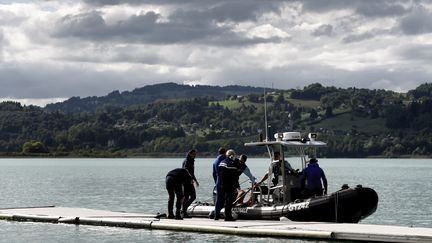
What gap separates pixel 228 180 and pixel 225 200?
0.77 meters

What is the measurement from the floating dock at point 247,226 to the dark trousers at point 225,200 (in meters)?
0.33

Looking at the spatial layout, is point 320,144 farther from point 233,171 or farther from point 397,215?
point 397,215

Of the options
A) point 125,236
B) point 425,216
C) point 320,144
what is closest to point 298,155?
point 320,144

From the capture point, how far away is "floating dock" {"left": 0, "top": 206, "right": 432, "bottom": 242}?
2086cm

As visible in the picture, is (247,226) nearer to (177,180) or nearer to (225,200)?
(225,200)

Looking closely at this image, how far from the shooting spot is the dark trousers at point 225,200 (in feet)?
81.1

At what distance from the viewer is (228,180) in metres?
24.6

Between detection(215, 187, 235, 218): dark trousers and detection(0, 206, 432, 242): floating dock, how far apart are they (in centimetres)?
33

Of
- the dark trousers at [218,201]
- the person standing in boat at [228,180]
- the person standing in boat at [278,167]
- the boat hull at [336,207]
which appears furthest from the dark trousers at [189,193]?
the boat hull at [336,207]

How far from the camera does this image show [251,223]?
24.1 meters

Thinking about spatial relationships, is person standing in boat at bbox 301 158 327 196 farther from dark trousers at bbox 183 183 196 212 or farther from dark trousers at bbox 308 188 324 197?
dark trousers at bbox 183 183 196 212

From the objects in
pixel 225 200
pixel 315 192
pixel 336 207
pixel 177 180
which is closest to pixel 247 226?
pixel 225 200

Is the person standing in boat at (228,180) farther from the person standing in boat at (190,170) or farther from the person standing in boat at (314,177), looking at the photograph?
the person standing in boat at (314,177)

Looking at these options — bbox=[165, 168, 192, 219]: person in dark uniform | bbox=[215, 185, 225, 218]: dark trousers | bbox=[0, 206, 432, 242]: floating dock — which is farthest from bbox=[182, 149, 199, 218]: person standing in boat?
bbox=[215, 185, 225, 218]: dark trousers
